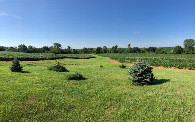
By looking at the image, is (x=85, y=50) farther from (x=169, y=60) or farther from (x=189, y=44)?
(x=189, y=44)

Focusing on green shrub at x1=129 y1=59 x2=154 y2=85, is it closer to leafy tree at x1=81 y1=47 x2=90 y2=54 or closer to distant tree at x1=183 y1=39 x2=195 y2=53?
leafy tree at x1=81 y1=47 x2=90 y2=54

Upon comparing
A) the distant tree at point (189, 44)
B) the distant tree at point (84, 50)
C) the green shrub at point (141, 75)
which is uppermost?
the distant tree at point (189, 44)

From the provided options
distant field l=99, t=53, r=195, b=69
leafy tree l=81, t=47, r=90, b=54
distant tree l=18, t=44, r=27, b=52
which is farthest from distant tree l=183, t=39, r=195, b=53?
distant tree l=18, t=44, r=27, b=52

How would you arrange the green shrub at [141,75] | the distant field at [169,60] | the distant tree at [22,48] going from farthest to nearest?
the distant tree at [22,48] → the distant field at [169,60] → the green shrub at [141,75]

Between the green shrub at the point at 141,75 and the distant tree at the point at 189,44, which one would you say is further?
the distant tree at the point at 189,44

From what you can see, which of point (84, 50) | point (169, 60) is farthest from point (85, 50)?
point (169, 60)

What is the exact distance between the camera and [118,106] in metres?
5.27

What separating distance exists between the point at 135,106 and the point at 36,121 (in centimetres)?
451

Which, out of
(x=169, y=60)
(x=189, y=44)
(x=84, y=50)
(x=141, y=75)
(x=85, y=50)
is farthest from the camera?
(x=85, y=50)

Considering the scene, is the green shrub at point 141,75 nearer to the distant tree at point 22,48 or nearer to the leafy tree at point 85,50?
the leafy tree at point 85,50

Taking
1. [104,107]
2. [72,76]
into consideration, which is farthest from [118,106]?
[72,76]

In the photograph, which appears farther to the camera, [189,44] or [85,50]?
[85,50]

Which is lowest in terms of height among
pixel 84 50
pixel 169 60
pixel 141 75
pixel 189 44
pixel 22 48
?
pixel 141 75

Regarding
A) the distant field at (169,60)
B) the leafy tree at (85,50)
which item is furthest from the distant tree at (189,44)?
the leafy tree at (85,50)
